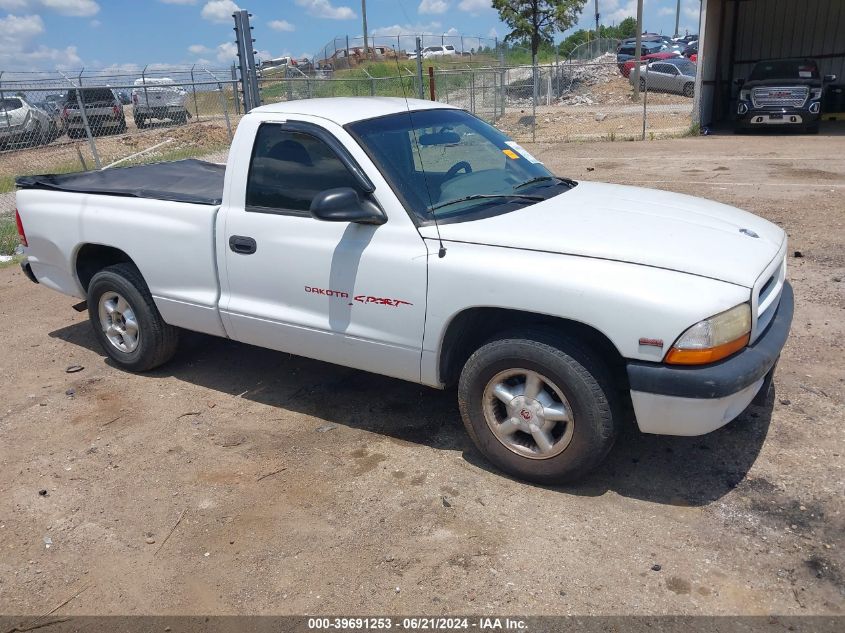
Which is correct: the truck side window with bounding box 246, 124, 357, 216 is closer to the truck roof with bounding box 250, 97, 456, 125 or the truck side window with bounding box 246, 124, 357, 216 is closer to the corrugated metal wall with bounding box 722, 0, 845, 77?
the truck roof with bounding box 250, 97, 456, 125

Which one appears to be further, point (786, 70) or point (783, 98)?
point (786, 70)

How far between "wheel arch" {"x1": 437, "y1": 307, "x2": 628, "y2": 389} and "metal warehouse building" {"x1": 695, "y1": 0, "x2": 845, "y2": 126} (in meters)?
19.0

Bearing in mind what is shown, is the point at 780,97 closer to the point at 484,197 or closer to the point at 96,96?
the point at 484,197

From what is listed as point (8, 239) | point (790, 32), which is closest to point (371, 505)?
point (8, 239)

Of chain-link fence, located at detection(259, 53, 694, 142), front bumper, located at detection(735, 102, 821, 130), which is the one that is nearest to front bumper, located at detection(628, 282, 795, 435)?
chain-link fence, located at detection(259, 53, 694, 142)

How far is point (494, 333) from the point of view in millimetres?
3639

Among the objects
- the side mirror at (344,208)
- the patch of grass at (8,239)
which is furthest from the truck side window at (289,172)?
the patch of grass at (8,239)

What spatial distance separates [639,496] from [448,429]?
1.19 metres

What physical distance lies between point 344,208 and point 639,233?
1448 mm

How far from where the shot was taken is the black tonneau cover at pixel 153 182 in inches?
189

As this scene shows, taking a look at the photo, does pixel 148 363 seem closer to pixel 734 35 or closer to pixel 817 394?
pixel 817 394

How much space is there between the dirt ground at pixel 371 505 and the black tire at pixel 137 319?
0.16 metres

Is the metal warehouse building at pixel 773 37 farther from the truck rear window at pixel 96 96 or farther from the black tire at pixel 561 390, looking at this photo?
the black tire at pixel 561 390

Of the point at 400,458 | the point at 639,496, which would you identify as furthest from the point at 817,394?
the point at 400,458
